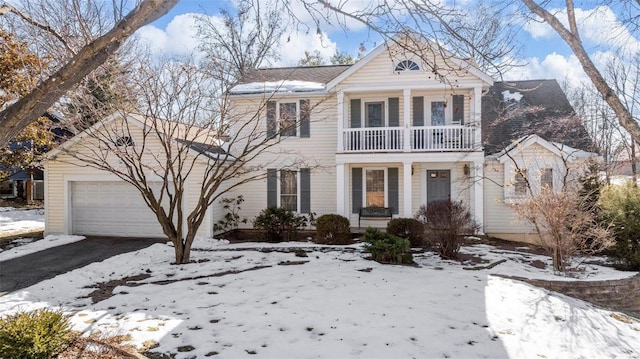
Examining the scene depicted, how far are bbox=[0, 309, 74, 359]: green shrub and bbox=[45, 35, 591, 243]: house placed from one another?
29.0 feet

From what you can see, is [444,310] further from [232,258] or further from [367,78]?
[367,78]

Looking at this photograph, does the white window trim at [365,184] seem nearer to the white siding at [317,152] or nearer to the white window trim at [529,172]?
the white siding at [317,152]

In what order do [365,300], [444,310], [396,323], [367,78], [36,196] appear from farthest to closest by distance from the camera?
1. [36,196]
2. [367,78]
3. [365,300]
4. [444,310]
5. [396,323]

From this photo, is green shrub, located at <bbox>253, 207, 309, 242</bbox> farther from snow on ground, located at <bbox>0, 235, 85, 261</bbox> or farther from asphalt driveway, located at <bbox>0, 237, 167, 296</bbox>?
snow on ground, located at <bbox>0, 235, 85, 261</bbox>

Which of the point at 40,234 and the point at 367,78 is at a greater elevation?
the point at 367,78

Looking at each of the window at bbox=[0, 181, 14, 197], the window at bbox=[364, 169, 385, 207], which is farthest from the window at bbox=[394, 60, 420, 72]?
the window at bbox=[0, 181, 14, 197]

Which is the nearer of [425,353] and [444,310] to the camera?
[425,353]

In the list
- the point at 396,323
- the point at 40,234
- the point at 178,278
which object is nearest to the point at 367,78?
the point at 178,278

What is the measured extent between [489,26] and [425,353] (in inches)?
190

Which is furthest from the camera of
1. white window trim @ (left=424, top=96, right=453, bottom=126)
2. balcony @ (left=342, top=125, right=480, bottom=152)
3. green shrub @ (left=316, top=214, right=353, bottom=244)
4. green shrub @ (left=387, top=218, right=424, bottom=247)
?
white window trim @ (left=424, top=96, right=453, bottom=126)

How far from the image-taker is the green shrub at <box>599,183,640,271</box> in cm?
921

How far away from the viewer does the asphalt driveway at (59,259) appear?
827 cm

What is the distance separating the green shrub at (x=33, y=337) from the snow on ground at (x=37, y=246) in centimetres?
778

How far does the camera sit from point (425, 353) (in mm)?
4590
